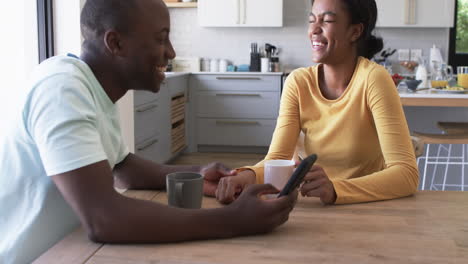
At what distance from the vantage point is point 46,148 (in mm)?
1042

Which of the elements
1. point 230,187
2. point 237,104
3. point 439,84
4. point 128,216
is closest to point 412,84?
point 439,84

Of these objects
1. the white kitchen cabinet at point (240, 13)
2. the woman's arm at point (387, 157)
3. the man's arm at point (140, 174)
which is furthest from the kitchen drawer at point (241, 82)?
the man's arm at point (140, 174)

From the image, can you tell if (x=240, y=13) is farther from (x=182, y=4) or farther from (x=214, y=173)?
(x=214, y=173)

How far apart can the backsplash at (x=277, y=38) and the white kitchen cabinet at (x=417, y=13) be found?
0.24 meters

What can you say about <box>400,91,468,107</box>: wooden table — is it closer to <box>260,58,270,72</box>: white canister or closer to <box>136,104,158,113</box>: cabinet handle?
<box>136,104,158,113</box>: cabinet handle

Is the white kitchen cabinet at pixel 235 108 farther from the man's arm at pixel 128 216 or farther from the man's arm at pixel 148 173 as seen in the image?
the man's arm at pixel 128 216

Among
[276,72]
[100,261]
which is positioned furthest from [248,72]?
[100,261]

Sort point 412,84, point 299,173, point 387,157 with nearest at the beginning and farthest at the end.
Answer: point 299,173 < point 387,157 < point 412,84

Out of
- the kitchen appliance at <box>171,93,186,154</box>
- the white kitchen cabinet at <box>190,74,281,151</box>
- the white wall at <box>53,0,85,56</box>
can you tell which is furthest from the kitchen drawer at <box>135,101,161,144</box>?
the white kitchen cabinet at <box>190,74,281,151</box>

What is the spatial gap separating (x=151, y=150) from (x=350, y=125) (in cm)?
293

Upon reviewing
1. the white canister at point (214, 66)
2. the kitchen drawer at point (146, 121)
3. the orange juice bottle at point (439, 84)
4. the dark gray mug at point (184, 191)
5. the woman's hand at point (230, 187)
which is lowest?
the kitchen drawer at point (146, 121)

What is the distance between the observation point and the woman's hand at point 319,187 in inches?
54.5

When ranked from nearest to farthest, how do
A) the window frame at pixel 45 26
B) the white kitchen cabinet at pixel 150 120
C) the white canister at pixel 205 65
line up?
the window frame at pixel 45 26, the white kitchen cabinet at pixel 150 120, the white canister at pixel 205 65

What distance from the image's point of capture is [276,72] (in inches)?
219
